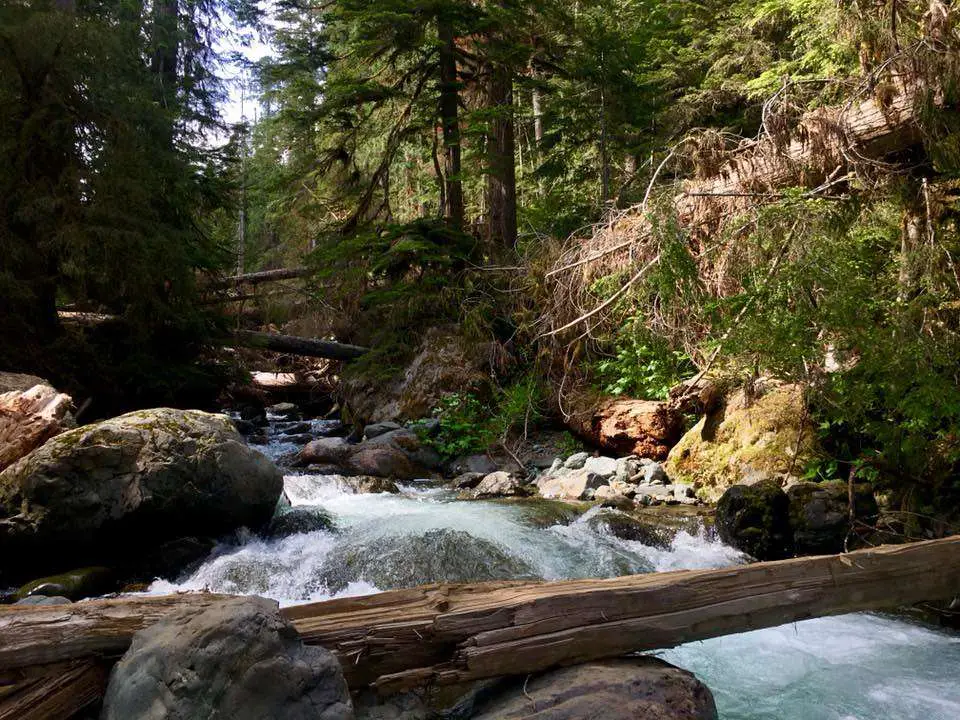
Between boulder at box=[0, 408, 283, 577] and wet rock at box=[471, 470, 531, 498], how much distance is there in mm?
2816

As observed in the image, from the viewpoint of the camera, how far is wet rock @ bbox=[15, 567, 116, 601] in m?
5.19

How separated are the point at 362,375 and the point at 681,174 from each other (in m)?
6.79

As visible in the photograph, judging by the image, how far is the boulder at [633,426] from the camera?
9.02 m

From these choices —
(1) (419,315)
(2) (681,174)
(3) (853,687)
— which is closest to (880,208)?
(2) (681,174)

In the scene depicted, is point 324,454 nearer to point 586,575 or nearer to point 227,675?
point 586,575

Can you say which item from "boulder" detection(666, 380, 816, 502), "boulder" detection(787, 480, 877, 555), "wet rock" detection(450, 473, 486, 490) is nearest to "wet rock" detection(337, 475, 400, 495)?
"wet rock" detection(450, 473, 486, 490)

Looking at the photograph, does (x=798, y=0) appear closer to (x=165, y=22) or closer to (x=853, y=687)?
(x=853, y=687)

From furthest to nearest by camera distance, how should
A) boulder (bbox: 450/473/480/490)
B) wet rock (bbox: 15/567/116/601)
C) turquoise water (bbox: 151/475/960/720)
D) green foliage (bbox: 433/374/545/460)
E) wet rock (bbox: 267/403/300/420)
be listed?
wet rock (bbox: 267/403/300/420) → green foliage (bbox: 433/374/545/460) → boulder (bbox: 450/473/480/490) → wet rock (bbox: 15/567/116/601) → turquoise water (bbox: 151/475/960/720)

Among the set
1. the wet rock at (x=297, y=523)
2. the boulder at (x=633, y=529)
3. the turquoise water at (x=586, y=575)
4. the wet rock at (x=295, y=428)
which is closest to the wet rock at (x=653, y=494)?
the boulder at (x=633, y=529)

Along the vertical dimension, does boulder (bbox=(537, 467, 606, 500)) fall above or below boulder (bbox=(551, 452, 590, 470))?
below

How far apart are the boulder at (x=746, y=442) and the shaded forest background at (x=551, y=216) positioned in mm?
386

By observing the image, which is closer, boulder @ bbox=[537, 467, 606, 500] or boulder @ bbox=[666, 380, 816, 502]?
boulder @ bbox=[666, 380, 816, 502]

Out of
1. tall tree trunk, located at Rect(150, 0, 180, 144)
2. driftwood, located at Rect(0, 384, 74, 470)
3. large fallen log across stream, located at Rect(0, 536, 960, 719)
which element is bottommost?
large fallen log across stream, located at Rect(0, 536, 960, 719)

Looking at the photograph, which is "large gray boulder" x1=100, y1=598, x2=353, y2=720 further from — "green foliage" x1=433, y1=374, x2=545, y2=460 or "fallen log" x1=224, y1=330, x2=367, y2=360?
"fallen log" x1=224, y1=330, x2=367, y2=360
